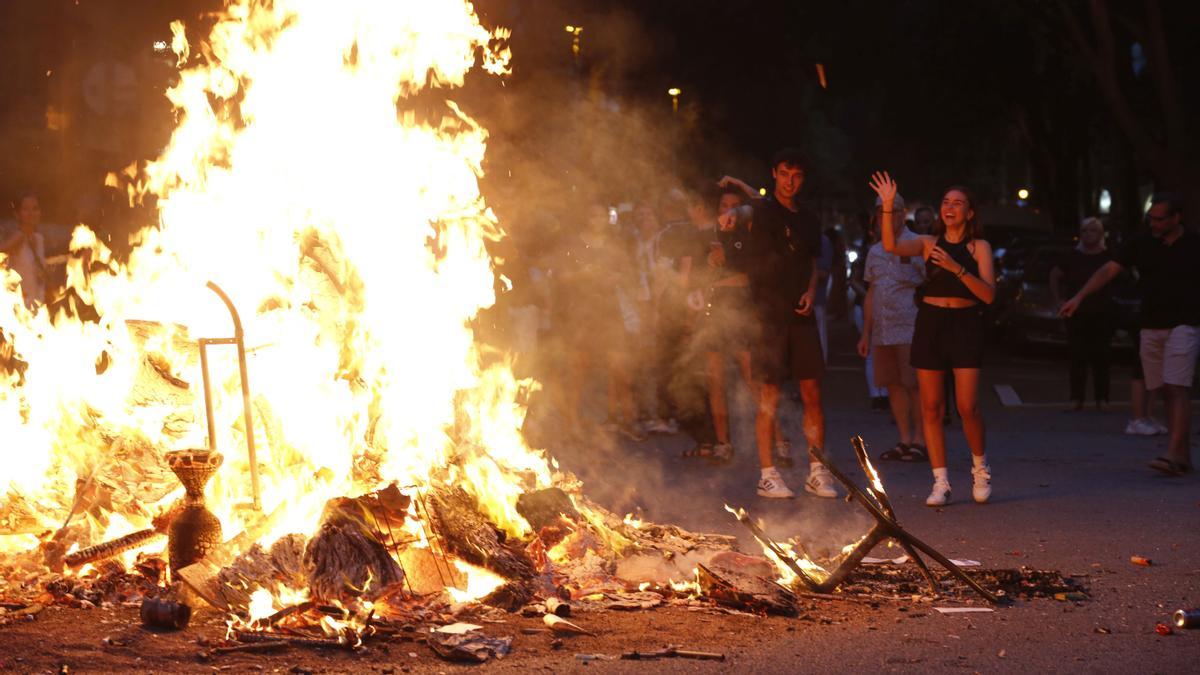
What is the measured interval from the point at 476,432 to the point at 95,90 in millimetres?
11098

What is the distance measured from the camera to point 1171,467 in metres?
10.1

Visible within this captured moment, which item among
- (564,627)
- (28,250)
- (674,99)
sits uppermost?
(674,99)

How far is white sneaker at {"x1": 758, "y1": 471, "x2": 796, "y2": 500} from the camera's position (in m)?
9.34

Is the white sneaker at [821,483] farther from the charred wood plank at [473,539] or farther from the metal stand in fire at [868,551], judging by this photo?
the charred wood plank at [473,539]

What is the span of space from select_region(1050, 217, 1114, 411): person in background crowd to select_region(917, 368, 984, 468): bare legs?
5164mm

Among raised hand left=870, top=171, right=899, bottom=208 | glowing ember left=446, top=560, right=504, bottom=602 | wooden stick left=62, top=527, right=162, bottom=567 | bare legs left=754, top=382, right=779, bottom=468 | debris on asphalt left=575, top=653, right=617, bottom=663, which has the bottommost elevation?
debris on asphalt left=575, top=653, right=617, bottom=663

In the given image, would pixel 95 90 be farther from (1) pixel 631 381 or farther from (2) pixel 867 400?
(2) pixel 867 400

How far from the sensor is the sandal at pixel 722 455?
35.6 feet

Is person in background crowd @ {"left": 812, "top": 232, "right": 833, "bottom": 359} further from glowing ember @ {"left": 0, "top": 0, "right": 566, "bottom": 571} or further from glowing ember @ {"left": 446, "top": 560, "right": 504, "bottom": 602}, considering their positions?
glowing ember @ {"left": 446, "top": 560, "right": 504, "bottom": 602}

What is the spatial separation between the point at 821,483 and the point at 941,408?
0.90 meters

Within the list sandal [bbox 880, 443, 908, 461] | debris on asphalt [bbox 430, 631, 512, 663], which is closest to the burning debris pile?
debris on asphalt [bbox 430, 631, 512, 663]

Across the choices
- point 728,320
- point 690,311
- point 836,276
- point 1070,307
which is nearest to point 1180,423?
point 1070,307

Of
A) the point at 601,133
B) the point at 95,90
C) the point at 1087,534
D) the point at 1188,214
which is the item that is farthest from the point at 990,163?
the point at 1087,534

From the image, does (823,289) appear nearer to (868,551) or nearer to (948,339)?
(948,339)
